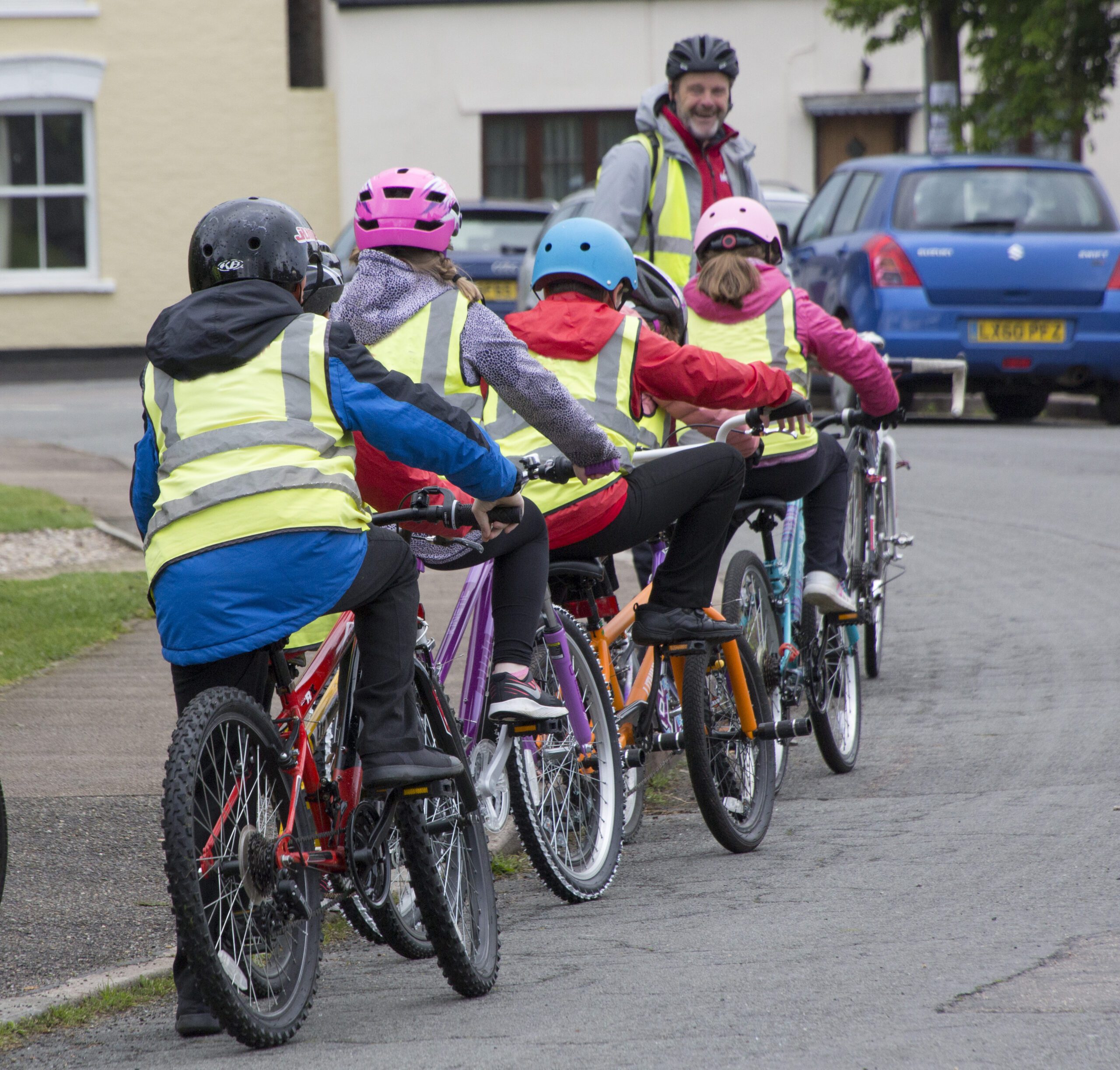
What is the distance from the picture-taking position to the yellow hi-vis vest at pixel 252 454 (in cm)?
370

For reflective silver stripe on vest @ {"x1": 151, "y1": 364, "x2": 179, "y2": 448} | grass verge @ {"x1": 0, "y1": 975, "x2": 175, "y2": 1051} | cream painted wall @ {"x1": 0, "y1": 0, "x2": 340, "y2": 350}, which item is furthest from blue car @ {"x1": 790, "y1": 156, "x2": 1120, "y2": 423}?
cream painted wall @ {"x1": 0, "y1": 0, "x2": 340, "y2": 350}

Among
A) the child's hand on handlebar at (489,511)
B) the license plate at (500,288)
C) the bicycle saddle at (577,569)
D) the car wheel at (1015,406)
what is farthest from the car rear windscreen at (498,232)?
the child's hand on handlebar at (489,511)

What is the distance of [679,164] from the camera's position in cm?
709

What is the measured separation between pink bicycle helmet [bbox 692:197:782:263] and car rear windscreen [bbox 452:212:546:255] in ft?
40.6

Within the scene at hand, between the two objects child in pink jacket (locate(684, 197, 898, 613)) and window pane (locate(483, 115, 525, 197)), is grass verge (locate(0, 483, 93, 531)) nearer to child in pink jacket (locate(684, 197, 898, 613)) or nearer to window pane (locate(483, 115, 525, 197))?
child in pink jacket (locate(684, 197, 898, 613))

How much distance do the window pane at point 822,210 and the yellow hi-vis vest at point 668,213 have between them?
28.1 ft

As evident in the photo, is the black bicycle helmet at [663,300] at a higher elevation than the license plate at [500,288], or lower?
lower

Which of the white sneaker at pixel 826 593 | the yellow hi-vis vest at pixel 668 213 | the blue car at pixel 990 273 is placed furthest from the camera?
the blue car at pixel 990 273

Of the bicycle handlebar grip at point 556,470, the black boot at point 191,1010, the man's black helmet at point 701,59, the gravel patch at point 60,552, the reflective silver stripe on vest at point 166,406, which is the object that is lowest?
the black boot at point 191,1010

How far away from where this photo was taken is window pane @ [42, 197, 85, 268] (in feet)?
87.1

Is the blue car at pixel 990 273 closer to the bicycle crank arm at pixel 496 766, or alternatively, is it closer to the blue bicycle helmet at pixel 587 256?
the blue bicycle helmet at pixel 587 256

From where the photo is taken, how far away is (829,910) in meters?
4.64

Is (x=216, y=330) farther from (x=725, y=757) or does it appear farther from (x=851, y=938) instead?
(x=725, y=757)

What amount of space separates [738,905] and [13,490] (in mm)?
8086
